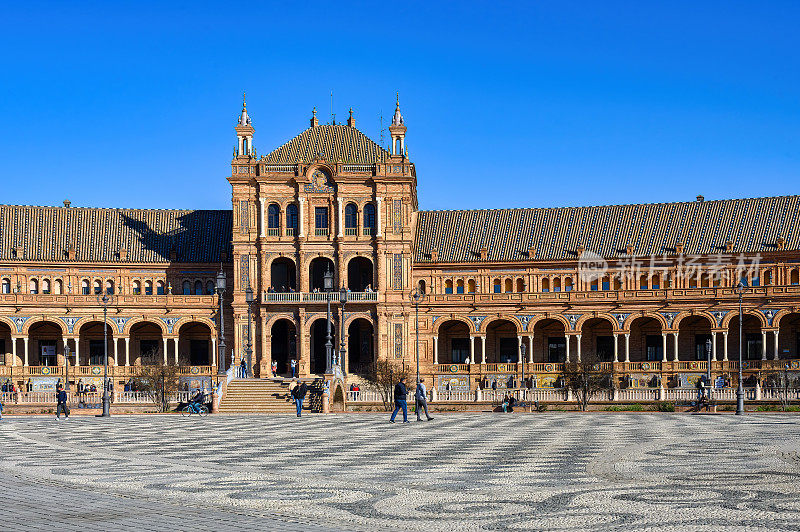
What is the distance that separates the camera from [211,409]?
52.2 meters

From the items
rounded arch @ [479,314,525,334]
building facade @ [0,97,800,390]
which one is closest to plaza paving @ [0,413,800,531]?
building facade @ [0,97,800,390]

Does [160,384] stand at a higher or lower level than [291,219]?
lower

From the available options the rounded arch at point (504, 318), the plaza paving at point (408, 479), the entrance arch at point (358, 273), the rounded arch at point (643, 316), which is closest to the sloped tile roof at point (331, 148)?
the entrance arch at point (358, 273)

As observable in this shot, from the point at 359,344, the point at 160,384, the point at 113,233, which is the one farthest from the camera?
the point at 113,233

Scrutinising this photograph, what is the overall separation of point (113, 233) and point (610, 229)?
38.7m

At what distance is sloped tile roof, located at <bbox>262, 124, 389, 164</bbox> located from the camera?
7806cm

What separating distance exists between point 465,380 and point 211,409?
83.1 ft

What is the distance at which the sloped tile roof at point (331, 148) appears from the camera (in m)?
78.1

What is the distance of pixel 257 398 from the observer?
55.3 m

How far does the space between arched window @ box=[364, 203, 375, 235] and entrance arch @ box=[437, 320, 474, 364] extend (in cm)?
964

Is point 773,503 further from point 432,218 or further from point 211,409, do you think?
point 432,218

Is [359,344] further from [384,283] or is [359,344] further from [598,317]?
[598,317]

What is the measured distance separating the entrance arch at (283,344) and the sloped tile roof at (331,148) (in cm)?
1186

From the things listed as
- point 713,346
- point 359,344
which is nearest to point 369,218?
point 359,344
